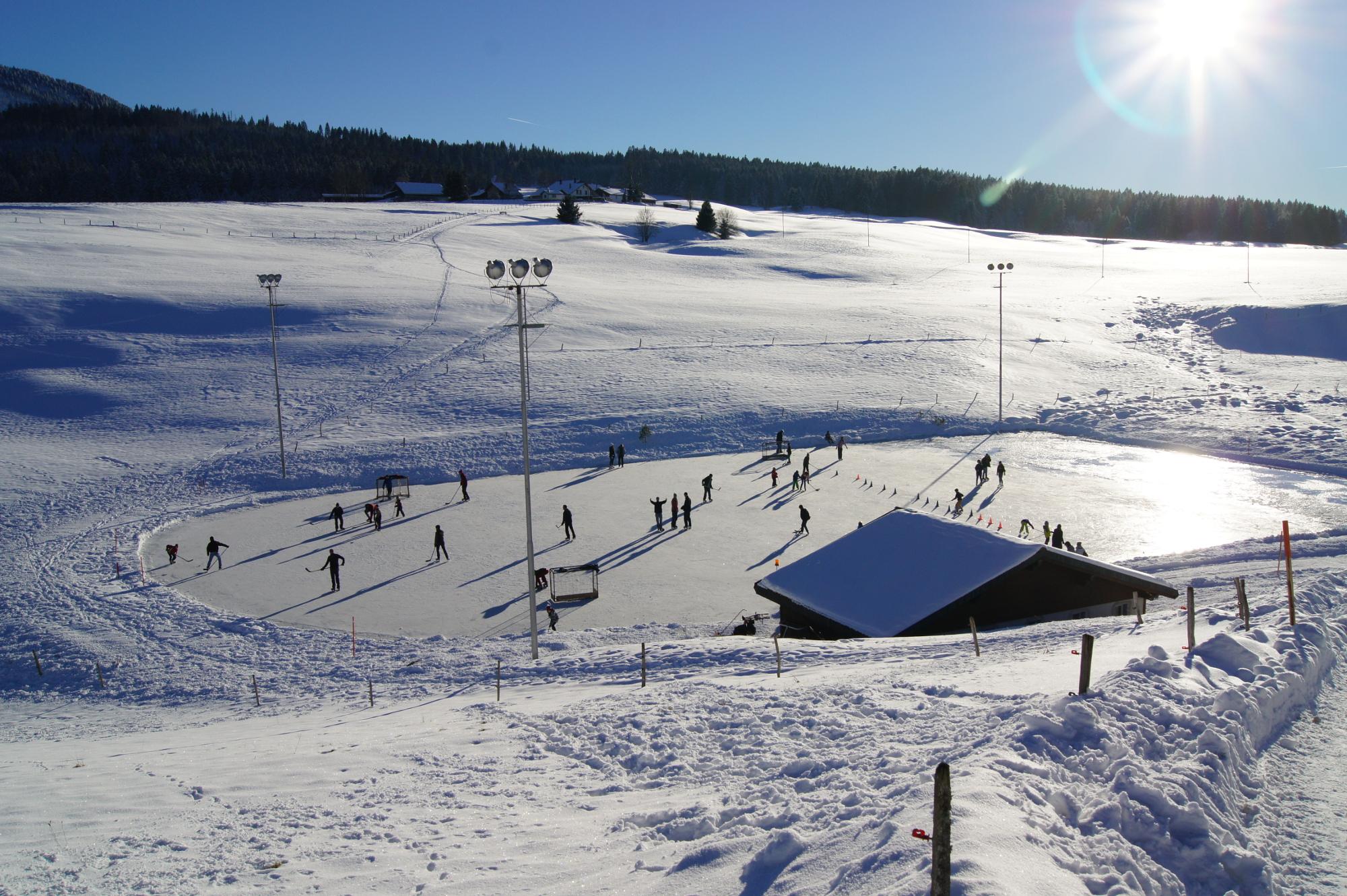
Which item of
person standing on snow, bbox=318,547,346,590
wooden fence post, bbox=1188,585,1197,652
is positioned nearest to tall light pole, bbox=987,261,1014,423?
person standing on snow, bbox=318,547,346,590

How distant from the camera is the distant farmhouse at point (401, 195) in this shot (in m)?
112

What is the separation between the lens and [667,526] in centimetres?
2461

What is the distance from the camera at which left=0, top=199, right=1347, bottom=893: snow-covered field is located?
21.3ft

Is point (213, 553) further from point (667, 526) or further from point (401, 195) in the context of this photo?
point (401, 195)

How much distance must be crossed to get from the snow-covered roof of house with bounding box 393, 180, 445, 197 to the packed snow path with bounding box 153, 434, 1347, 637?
9124cm

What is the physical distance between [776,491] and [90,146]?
493 ft

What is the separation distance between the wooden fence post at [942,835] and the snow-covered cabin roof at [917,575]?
10.7 m

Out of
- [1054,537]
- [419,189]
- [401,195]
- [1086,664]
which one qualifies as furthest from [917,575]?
[419,189]

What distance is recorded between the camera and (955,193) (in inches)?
5487

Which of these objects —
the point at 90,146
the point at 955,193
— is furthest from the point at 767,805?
the point at 90,146

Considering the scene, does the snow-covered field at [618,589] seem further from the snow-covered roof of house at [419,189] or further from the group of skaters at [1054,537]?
the snow-covered roof of house at [419,189]

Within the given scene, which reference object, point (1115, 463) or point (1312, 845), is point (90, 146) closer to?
point (1115, 463)

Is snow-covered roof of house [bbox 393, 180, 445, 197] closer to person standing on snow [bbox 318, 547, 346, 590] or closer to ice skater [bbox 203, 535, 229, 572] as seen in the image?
ice skater [bbox 203, 535, 229, 572]

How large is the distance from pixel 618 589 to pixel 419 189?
352 feet
